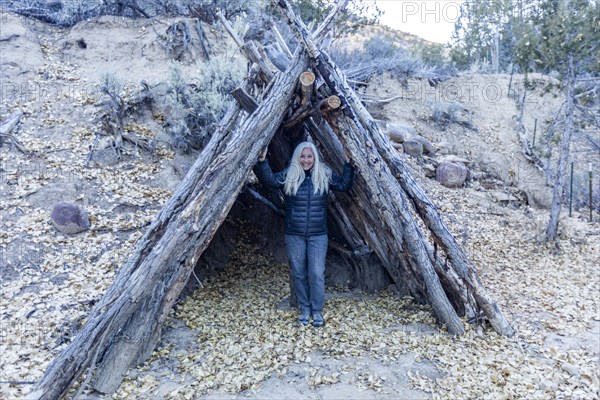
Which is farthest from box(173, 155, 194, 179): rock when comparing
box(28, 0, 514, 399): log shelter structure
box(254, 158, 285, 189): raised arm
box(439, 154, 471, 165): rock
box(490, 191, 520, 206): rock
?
box(490, 191, 520, 206): rock

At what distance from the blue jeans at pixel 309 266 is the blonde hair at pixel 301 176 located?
0.45 m

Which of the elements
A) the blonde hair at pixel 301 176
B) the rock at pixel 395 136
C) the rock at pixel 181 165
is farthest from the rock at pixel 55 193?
the rock at pixel 395 136

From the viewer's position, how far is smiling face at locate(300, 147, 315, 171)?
4.60 metres

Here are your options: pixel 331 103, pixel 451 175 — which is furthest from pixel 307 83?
pixel 451 175

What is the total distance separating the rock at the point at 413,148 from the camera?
9.73 metres

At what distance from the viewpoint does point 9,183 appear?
620cm

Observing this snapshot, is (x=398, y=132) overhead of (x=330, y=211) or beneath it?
overhead

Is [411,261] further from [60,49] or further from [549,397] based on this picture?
[60,49]

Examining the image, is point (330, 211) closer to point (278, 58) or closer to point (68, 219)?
point (278, 58)

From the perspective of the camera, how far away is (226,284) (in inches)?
220

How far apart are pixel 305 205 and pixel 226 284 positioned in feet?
5.24

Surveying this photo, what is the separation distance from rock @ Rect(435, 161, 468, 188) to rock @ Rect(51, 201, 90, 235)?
6310 mm

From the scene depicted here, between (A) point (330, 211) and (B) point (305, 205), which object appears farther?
(A) point (330, 211)

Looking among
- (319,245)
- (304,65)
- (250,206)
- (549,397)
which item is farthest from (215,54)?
(549,397)
